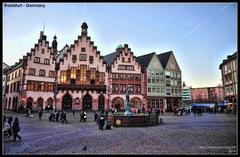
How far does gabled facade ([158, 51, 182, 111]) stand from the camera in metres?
57.2

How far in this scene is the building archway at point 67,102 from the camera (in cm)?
4641

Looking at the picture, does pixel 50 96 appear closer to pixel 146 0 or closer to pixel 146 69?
pixel 146 69

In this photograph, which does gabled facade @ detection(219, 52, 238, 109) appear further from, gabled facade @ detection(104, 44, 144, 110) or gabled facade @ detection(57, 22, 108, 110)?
gabled facade @ detection(57, 22, 108, 110)

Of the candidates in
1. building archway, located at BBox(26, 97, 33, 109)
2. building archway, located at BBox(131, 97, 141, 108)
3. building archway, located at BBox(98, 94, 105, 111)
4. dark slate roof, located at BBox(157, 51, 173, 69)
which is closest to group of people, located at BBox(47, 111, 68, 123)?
building archway, located at BBox(26, 97, 33, 109)

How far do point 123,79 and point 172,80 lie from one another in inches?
593

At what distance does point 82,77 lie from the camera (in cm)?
4806

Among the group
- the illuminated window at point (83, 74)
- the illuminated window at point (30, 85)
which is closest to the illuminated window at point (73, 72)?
the illuminated window at point (83, 74)

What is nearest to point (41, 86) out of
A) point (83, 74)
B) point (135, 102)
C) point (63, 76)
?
point (63, 76)

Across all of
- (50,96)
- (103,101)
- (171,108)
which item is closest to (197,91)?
(171,108)

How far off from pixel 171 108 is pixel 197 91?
343 feet

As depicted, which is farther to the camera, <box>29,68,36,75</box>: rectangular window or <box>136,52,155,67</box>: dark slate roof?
<box>136,52,155,67</box>: dark slate roof

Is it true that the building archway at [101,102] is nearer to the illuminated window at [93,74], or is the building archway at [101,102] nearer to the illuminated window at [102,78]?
the illuminated window at [102,78]

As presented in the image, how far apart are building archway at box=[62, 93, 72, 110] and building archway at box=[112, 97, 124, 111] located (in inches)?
392

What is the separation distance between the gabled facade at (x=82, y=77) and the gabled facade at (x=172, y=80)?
17.8 meters
